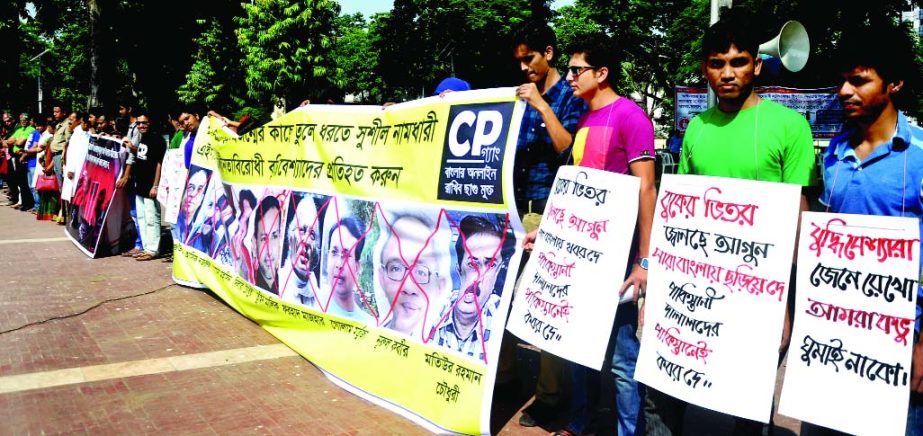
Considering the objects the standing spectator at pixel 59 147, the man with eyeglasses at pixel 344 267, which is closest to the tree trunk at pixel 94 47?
the standing spectator at pixel 59 147

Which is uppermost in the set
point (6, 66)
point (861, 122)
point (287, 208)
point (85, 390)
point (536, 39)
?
point (6, 66)

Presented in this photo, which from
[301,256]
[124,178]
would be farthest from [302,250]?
[124,178]

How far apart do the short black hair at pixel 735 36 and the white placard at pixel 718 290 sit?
21.8 inches

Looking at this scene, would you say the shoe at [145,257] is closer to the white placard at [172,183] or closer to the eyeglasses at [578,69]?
the white placard at [172,183]

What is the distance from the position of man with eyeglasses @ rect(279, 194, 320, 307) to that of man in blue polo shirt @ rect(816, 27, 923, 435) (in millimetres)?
3484

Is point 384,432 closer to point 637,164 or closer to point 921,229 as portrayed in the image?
point 637,164

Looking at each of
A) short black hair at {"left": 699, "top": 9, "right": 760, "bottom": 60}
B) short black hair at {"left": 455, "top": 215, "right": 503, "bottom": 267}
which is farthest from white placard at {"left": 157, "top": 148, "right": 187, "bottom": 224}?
short black hair at {"left": 699, "top": 9, "right": 760, "bottom": 60}

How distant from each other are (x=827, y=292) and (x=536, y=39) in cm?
219

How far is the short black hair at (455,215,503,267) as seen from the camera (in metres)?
3.97

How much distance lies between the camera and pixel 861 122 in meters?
2.79

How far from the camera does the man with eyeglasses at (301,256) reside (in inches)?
213

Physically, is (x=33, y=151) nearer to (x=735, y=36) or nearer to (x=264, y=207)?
(x=264, y=207)

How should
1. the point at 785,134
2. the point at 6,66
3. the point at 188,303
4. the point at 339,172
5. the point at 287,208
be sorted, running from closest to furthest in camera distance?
the point at 785,134 → the point at 339,172 → the point at 287,208 → the point at 188,303 → the point at 6,66

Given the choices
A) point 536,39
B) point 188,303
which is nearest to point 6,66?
point 188,303
